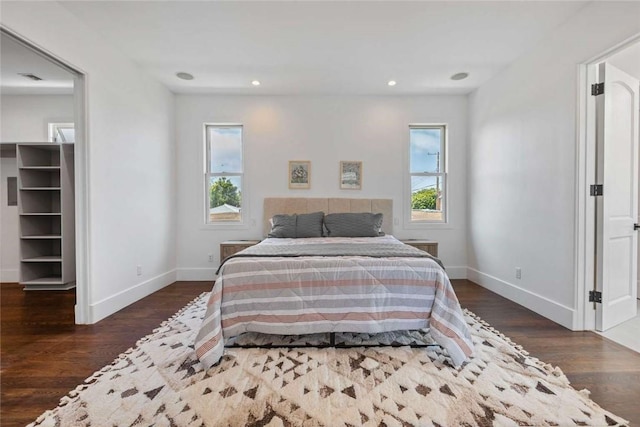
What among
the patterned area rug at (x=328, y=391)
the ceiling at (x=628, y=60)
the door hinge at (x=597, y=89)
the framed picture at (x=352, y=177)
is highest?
the ceiling at (x=628, y=60)

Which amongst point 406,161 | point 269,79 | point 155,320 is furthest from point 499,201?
point 155,320

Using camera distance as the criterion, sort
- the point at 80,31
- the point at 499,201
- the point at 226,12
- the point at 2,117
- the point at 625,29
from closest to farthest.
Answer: the point at 625,29 → the point at 226,12 → the point at 80,31 → the point at 499,201 → the point at 2,117

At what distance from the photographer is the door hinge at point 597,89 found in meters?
2.31

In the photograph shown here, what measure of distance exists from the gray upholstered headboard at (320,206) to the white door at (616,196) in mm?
2230

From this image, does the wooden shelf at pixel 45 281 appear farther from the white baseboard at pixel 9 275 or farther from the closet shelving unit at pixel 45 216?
the white baseboard at pixel 9 275

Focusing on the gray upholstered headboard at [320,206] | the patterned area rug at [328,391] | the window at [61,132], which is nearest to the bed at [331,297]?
the patterned area rug at [328,391]

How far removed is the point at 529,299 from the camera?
112 inches

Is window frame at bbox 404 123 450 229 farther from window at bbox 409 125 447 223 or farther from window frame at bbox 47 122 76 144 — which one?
window frame at bbox 47 122 76 144

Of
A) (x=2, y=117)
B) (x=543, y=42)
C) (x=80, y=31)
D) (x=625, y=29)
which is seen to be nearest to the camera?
(x=625, y=29)

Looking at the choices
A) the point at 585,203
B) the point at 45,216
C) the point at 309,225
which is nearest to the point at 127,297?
the point at 309,225

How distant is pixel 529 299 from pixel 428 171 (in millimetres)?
2126

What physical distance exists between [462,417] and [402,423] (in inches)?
12.2

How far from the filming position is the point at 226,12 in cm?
232

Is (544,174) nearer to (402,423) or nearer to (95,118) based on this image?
(402,423)
